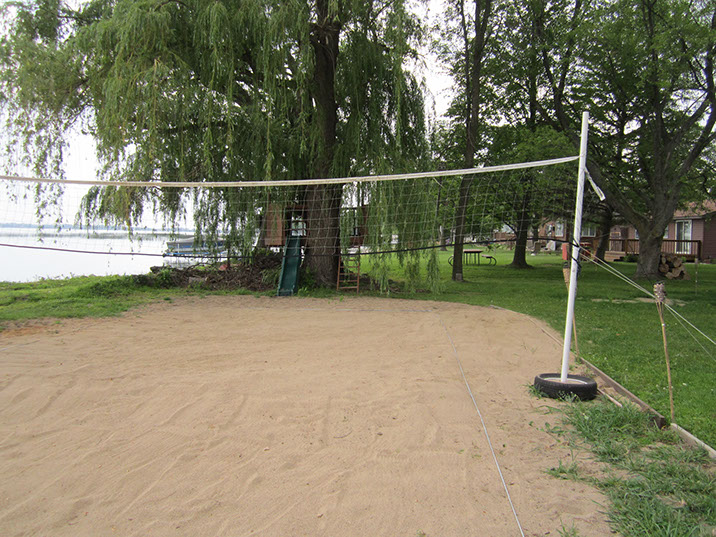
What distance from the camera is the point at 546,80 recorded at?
1628 cm

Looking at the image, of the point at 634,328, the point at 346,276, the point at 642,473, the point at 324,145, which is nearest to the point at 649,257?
the point at 634,328

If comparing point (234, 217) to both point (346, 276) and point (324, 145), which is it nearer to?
point (324, 145)

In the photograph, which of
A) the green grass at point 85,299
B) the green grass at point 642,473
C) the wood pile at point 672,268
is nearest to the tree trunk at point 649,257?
the wood pile at point 672,268

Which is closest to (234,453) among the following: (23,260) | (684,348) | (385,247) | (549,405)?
(549,405)

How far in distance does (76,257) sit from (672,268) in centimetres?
2408

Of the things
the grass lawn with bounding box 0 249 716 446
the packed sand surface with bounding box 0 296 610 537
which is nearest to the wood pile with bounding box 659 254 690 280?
the grass lawn with bounding box 0 249 716 446

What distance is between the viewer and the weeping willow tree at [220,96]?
9031 mm

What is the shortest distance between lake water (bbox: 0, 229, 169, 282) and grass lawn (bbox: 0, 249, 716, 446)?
102 cm

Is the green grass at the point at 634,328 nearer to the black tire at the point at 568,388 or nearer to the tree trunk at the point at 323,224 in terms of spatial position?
the black tire at the point at 568,388

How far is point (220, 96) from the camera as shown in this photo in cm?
978

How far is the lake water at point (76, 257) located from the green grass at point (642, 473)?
310 inches

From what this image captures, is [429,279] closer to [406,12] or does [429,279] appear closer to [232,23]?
[406,12]

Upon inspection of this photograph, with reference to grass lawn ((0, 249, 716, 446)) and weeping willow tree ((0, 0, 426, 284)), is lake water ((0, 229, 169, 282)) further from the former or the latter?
grass lawn ((0, 249, 716, 446))

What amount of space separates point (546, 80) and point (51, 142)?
15704 mm
